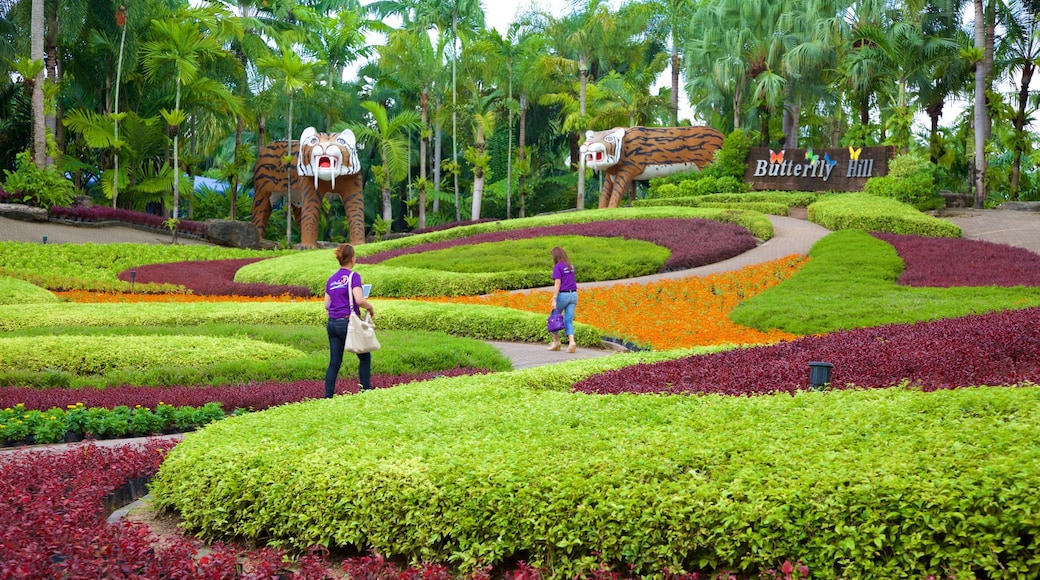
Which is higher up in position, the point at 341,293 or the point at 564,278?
the point at 564,278

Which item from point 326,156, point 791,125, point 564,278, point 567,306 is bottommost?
point 567,306

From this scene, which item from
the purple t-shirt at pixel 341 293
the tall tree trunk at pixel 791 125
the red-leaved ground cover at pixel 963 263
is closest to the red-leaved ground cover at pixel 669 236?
the red-leaved ground cover at pixel 963 263

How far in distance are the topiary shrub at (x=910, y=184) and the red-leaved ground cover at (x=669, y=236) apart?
630cm

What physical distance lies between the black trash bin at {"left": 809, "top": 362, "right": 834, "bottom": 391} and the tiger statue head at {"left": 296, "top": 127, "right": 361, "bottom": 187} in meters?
26.4

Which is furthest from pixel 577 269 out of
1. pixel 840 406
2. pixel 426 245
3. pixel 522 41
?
pixel 522 41

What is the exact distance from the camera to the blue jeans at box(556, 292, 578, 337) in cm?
1295

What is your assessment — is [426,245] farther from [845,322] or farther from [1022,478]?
[1022,478]

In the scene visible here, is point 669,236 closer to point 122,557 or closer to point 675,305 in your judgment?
point 675,305

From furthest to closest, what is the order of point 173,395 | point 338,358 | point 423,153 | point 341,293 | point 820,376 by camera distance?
1. point 423,153
2. point 173,395
3. point 341,293
4. point 338,358
5. point 820,376

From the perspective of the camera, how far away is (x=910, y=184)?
89.8 feet

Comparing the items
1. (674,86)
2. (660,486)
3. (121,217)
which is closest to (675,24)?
(674,86)

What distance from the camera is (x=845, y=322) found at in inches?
501

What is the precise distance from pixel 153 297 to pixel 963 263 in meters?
16.4

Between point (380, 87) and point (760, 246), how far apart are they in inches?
1155
